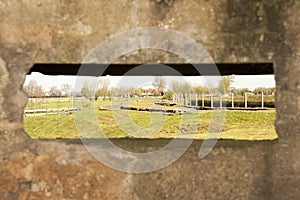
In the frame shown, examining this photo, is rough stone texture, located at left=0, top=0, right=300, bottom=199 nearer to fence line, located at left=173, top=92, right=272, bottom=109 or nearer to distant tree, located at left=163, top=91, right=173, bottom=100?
fence line, located at left=173, top=92, right=272, bottom=109

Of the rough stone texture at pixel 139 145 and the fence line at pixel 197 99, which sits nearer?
the rough stone texture at pixel 139 145

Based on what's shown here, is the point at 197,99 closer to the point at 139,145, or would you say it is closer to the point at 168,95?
the point at 168,95

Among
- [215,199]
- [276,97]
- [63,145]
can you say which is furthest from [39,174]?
[276,97]

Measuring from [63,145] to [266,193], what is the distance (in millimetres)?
1012

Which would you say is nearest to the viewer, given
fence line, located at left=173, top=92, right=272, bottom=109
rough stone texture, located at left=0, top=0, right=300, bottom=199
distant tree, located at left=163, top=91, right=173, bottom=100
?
rough stone texture, located at left=0, top=0, right=300, bottom=199

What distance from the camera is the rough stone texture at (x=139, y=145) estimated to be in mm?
1649

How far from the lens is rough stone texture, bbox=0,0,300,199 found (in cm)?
165

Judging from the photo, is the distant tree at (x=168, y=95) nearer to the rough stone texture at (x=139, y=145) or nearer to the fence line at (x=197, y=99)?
the fence line at (x=197, y=99)

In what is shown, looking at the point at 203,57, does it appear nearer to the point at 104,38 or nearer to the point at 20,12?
the point at 104,38

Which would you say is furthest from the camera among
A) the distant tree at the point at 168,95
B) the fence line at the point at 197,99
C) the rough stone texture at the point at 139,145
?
the distant tree at the point at 168,95

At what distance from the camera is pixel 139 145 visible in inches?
66.6

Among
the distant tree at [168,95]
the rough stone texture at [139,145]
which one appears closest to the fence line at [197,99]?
the distant tree at [168,95]

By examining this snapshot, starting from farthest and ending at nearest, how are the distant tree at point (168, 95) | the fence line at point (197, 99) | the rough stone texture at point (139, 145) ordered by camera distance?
the distant tree at point (168, 95), the fence line at point (197, 99), the rough stone texture at point (139, 145)

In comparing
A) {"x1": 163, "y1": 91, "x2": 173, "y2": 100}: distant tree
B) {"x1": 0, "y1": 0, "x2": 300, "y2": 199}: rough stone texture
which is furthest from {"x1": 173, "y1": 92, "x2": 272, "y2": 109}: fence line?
{"x1": 0, "y1": 0, "x2": 300, "y2": 199}: rough stone texture
